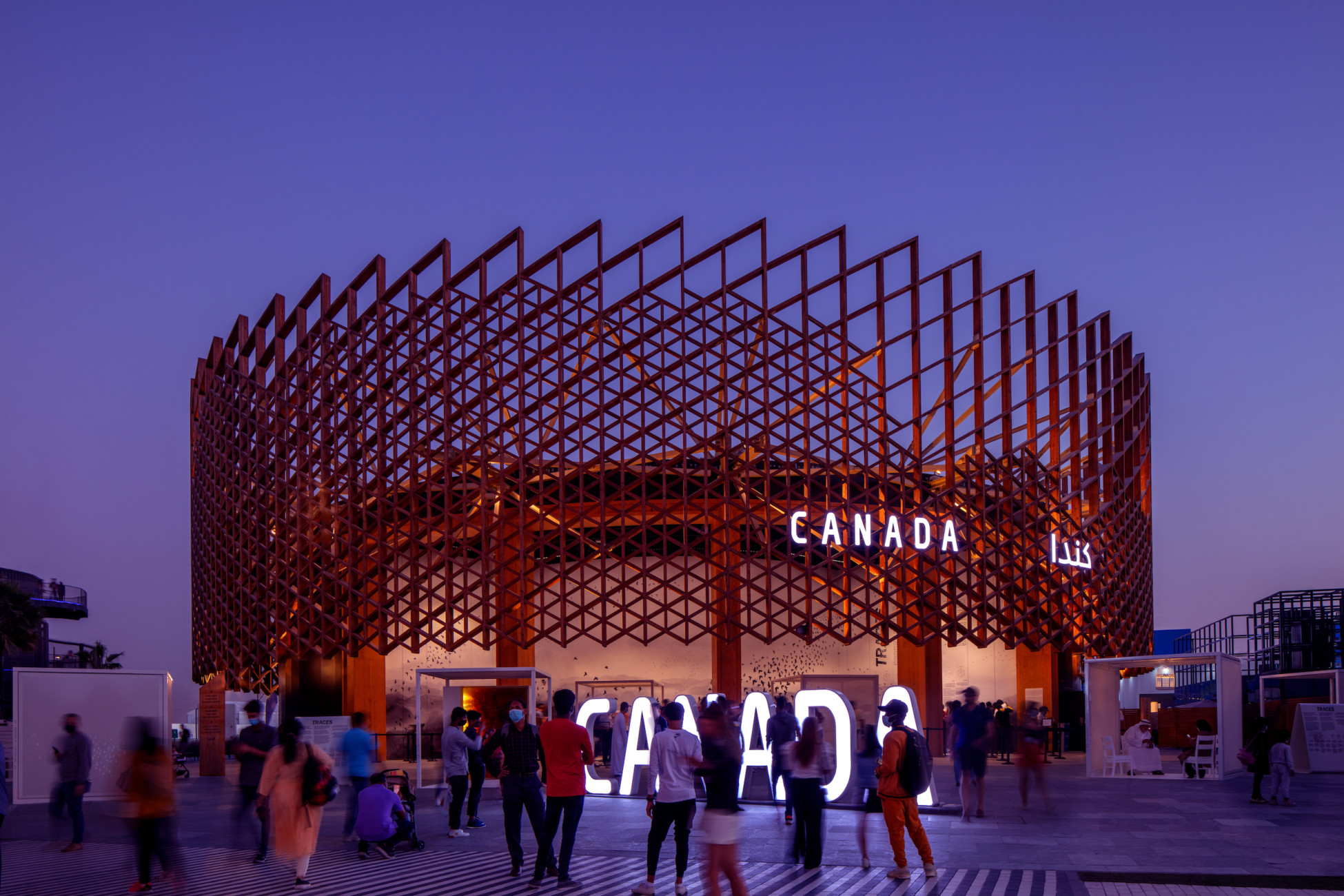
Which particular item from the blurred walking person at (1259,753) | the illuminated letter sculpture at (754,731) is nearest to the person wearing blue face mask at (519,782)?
the illuminated letter sculpture at (754,731)

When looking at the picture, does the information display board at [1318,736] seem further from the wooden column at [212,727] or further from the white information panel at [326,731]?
the wooden column at [212,727]

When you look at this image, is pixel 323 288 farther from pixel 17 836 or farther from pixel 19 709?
pixel 17 836

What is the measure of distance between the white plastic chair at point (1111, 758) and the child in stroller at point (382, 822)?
13.4 meters

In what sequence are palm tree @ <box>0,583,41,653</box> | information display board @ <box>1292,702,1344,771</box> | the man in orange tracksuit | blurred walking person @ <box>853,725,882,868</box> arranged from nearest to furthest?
the man in orange tracksuit < blurred walking person @ <box>853,725,882,868</box> < information display board @ <box>1292,702,1344,771</box> < palm tree @ <box>0,583,41,653</box>

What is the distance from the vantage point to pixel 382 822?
38.5 feet

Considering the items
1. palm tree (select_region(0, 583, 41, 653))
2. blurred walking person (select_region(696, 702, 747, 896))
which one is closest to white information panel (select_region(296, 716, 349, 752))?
blurred walking person (select_region(696, 702, 747, 896))

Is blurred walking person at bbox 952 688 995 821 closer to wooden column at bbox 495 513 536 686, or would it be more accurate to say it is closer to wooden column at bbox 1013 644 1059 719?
wooden column at bbox 495 513 536 686

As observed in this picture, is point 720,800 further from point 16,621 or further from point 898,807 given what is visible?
point 16,621

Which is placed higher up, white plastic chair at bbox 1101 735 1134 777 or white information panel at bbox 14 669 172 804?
white information panel at bbox 14 669 172 804

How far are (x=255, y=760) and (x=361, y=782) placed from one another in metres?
1.25

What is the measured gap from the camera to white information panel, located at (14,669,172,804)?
18.0 meters

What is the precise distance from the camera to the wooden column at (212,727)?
2517 centimetres

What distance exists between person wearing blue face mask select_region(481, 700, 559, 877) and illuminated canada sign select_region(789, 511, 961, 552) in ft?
49.4

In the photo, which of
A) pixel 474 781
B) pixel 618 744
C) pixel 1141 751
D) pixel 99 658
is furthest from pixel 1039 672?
pixel 99 658
